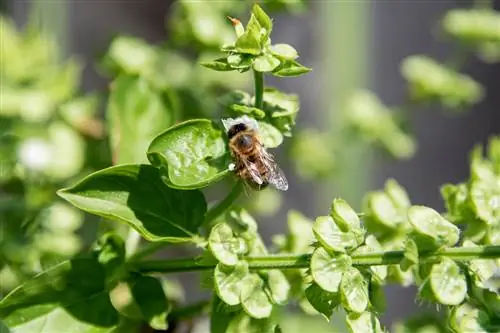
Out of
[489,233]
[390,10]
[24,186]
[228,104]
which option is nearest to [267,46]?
[228,104]

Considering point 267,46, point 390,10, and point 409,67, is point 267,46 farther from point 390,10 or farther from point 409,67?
point 390,10

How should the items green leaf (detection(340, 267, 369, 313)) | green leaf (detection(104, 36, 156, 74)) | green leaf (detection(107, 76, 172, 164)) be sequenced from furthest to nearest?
green leaf (detection(104, 36, 156, 74)) < green leaf (detection(107, 76, 172, 164)) < green leaf (detection(340, 267, 369, 313))

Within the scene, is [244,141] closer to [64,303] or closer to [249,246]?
[249,246]

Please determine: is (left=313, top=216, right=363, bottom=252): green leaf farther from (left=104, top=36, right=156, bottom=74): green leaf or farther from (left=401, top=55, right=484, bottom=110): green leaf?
(left=401, top=55, right=484, bottom=110): green leaf

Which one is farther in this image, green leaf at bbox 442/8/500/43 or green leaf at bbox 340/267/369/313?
green leaf at bbox 442/8/500/43

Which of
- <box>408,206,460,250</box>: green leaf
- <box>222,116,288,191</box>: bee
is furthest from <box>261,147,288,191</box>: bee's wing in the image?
<box>408,206,460,250</box>: green leaf

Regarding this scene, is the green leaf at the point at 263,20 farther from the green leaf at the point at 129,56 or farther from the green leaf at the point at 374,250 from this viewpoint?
the green leaf at the point at 129,56

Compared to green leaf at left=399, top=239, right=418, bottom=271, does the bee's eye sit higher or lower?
higher
